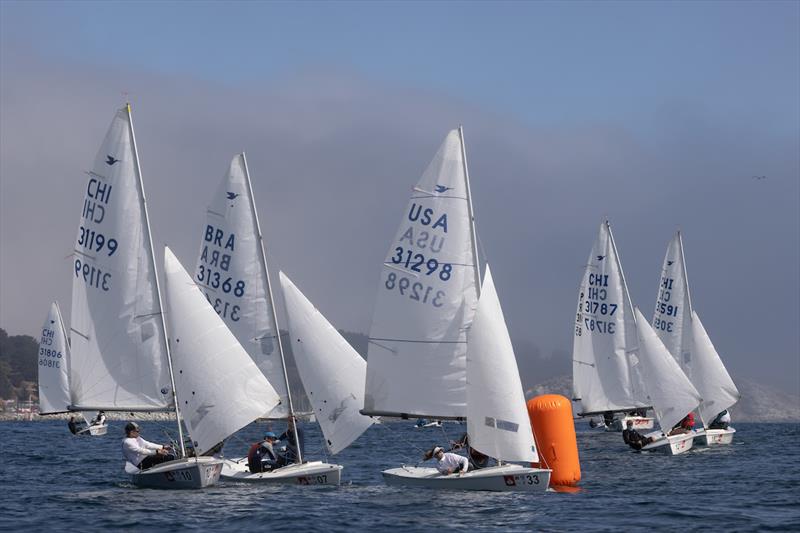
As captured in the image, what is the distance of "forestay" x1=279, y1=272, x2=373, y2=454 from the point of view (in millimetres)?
32062

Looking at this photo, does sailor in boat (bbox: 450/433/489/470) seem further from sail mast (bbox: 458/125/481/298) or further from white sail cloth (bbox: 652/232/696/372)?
white sail cloth (bbox: 652/232/696/372)

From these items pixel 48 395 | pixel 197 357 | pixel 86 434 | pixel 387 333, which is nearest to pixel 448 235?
pixel 387 333

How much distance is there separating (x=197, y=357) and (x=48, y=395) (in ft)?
135

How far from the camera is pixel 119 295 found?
97.5 feet

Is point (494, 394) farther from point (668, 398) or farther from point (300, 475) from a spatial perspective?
point (668, 398)

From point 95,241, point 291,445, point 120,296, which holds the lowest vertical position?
point 291,445

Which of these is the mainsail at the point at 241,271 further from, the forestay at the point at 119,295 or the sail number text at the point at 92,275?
the sail number text at the point at 92,275

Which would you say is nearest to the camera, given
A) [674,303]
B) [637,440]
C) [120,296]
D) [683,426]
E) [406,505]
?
[406,505]

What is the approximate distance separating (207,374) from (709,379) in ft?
107

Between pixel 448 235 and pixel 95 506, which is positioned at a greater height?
pixel 448 235

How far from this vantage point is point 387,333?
97.5 feet

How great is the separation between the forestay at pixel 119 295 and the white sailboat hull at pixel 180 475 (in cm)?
195

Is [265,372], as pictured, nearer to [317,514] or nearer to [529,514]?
[317,514]

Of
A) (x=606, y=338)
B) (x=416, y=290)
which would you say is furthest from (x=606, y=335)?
(x=416, y=290)
